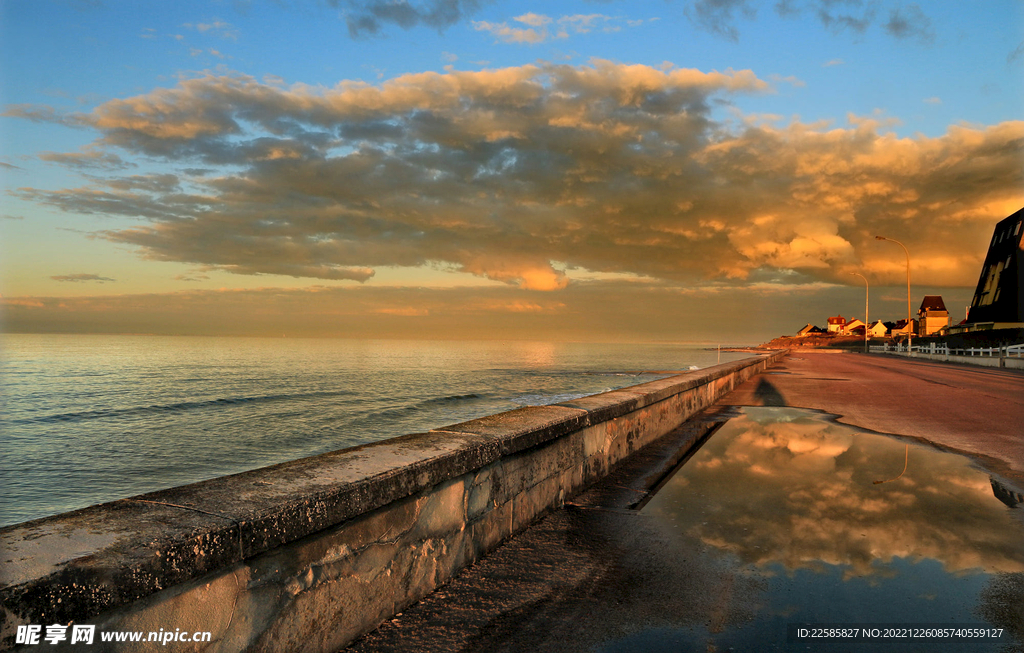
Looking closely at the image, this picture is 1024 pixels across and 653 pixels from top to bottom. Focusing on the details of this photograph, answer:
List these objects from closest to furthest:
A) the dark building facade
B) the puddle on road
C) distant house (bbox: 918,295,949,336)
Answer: the puddle on road
the dark building facade
distant house (bbox: 918,295,949,336)

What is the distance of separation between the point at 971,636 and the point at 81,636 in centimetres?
352

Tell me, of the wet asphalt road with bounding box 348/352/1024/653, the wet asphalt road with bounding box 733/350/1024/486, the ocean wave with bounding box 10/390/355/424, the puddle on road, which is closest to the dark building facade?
the wet asphalt road with bounding box 733/350/1024/486

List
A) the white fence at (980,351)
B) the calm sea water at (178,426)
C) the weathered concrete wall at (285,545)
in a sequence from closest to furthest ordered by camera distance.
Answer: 1. the weathered concrete wall at (285,545)
2. the calm sea water at (178,426)
3. the white fence at (980,351)

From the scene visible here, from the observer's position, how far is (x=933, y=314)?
12069 cm

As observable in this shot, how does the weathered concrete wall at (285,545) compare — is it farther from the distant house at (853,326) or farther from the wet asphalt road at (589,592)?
the distant house at (853,326)

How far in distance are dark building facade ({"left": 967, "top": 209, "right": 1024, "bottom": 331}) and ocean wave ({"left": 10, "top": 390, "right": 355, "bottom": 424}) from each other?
61.3 meters

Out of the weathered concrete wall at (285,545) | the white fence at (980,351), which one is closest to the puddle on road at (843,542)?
the weathered concrete wall at (285,545)

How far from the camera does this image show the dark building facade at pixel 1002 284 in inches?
2158

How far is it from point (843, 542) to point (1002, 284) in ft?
235

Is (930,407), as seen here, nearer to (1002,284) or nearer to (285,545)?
(285,545)

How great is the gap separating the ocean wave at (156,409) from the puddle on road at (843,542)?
29.0m

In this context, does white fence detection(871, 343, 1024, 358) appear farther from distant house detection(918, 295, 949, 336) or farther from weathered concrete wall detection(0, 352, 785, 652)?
distant house detection(918, 295, 949, 336)

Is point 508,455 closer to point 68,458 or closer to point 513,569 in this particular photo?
point 513,569

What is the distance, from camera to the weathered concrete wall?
5.62 feet
